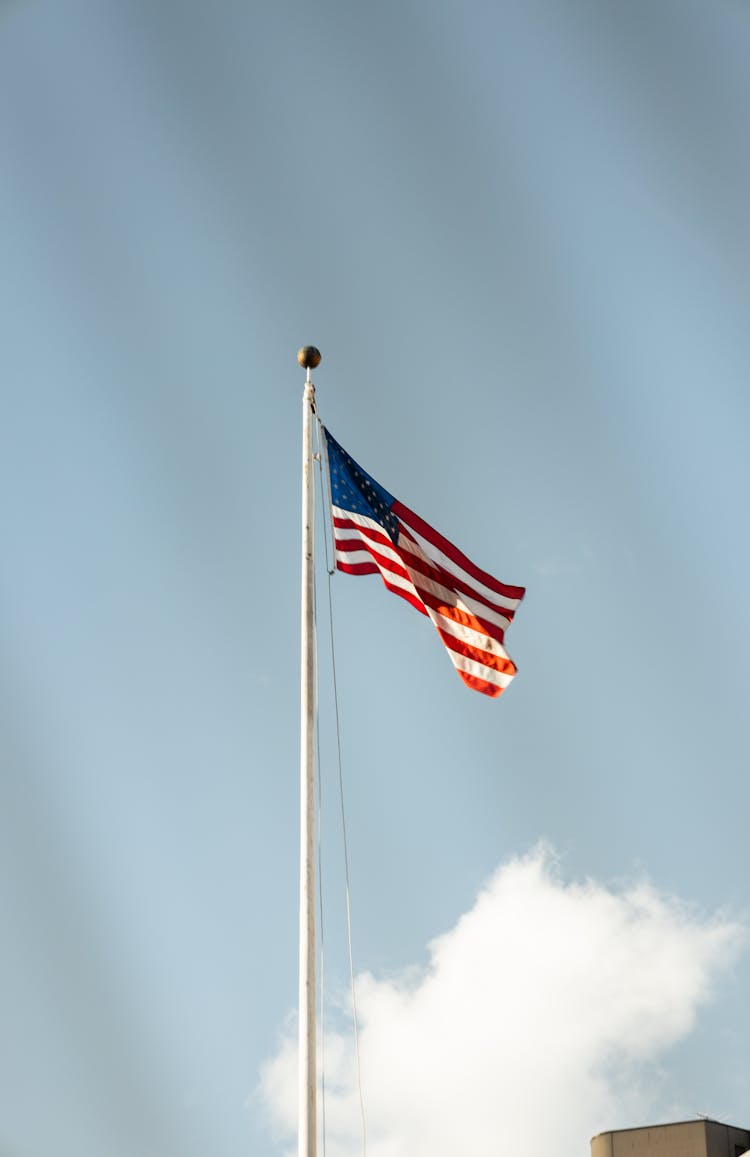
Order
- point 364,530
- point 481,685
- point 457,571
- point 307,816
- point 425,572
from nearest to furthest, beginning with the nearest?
point 307,816 < point 481,685 < point 364,530 < point 425,572 < point 457,571

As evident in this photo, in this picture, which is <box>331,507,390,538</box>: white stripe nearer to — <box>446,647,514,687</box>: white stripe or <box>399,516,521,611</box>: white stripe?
<box>399,516,521,611</box>: white stripe

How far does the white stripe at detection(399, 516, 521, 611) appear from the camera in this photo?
18.7 m

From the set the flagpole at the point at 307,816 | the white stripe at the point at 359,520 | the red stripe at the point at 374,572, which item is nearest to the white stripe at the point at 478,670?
the red stripe at the point at 374,572

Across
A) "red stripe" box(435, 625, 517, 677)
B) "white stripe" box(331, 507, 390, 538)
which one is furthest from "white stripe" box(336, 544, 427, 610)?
"red stripe" box(435, 625, 517, 677)

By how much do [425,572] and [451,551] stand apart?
2.50 ft

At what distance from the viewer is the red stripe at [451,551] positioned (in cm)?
1881

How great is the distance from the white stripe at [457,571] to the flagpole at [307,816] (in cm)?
202

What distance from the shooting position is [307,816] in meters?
14.9

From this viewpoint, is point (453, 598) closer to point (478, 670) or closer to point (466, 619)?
point (466, 619)

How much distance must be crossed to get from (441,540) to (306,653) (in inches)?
147

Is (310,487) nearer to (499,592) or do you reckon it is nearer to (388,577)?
(388,577)

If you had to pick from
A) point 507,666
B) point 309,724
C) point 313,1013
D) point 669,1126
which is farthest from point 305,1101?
point 669,1126

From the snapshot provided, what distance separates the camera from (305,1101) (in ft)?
43.2

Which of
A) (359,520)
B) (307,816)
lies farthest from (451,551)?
(307,816)
